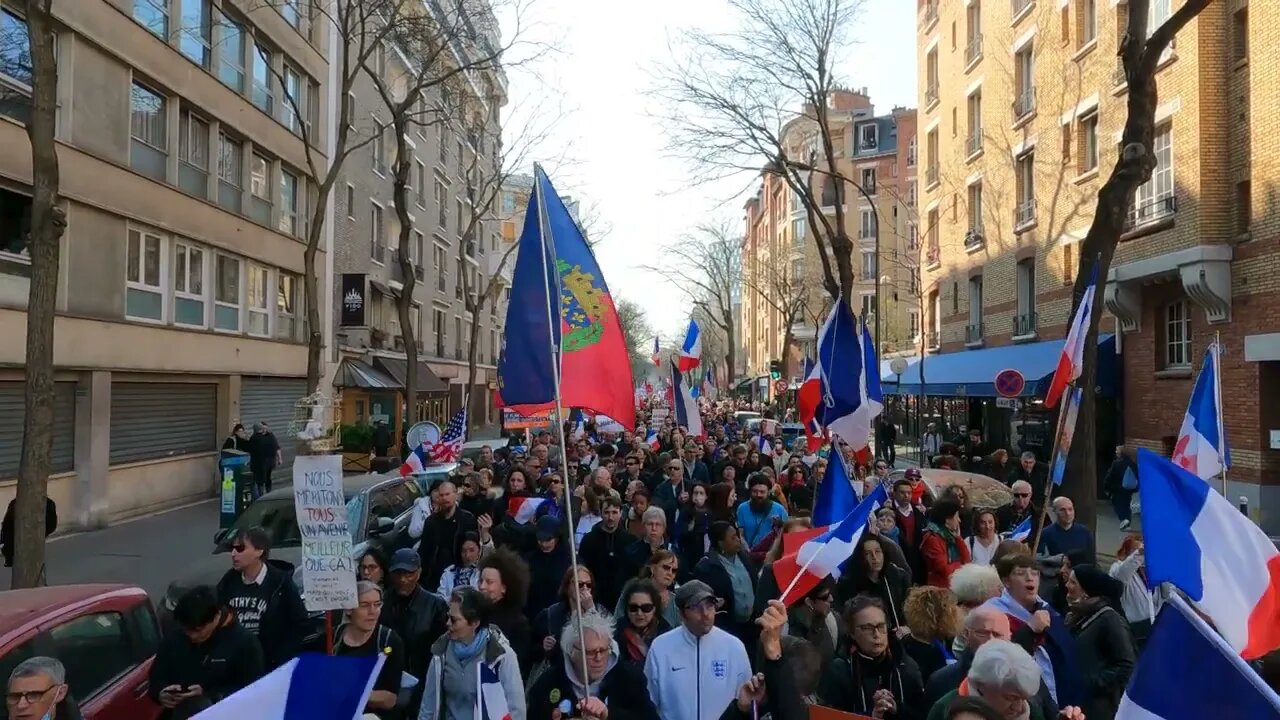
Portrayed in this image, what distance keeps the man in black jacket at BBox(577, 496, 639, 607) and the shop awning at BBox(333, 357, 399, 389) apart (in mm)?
23771

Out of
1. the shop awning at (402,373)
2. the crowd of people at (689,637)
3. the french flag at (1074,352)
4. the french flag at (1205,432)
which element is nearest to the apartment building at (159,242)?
the shop awning at (402,373)

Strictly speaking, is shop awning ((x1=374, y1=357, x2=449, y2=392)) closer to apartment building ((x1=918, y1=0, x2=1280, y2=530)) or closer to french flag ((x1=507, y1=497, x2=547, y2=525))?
apartment building ((x1=918, y1=0, x2=1280, y2=530))

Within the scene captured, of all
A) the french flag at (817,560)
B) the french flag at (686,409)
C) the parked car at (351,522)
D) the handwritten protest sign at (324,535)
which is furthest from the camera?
the french flag at (686,409)

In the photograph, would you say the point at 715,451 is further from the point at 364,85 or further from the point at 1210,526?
the point at 364,85

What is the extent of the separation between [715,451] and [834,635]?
12095 mm

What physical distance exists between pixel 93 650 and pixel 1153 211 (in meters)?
19.8

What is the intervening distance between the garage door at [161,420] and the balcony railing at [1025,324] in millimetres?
20384

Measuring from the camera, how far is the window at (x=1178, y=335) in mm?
19000

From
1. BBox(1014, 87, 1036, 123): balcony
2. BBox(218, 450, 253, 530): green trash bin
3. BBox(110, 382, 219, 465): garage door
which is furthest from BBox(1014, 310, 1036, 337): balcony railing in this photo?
BBox(110, 382, 219, 465): garage door

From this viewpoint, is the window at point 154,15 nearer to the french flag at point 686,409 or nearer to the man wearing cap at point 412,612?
the french flag at point 686,409

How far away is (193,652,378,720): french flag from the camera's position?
3.38m

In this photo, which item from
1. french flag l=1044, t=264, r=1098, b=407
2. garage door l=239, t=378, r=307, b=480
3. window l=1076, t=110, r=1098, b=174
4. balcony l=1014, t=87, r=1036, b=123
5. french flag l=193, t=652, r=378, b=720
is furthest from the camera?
balcony l=1014, t=87, r=1036, b=123

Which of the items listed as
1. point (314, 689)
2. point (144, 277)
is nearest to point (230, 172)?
point (144, 277)

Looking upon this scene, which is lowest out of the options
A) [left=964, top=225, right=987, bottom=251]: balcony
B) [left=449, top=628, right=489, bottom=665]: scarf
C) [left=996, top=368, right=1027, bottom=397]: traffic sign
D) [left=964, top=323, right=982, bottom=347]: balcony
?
[left=449, top=628, right=489, bottom=665]: scarf
